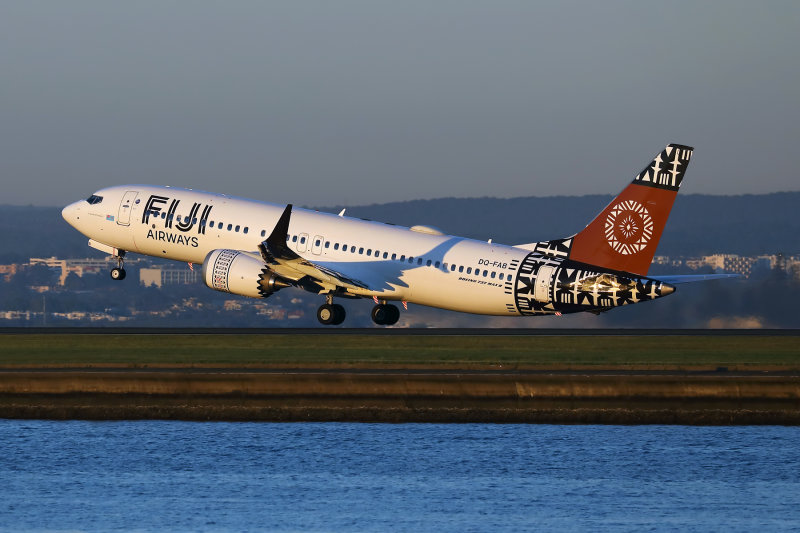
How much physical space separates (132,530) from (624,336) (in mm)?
33490

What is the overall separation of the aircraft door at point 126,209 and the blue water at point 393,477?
26682 mm

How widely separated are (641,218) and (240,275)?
17978mm

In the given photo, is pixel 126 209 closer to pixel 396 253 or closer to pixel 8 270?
pixel 396 253

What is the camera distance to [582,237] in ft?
201

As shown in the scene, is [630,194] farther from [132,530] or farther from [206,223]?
[132,530]

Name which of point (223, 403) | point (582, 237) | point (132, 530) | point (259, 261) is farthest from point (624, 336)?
point (132, 530)

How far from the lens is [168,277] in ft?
485

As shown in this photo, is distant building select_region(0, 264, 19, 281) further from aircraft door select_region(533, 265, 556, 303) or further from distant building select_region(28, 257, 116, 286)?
aircraft door select_region(533, 265, 556, 303)

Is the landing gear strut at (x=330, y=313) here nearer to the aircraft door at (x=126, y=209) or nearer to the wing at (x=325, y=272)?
the wing at (x=325, y=272)

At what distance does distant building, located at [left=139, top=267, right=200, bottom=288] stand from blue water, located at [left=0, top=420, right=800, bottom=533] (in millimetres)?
102752

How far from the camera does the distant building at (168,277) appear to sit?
480ft

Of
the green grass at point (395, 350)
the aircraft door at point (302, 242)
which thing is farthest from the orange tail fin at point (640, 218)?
the aircraft door at point (302, 242)

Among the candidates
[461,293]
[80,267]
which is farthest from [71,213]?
[80,267]

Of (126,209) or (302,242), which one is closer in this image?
(302,242)
